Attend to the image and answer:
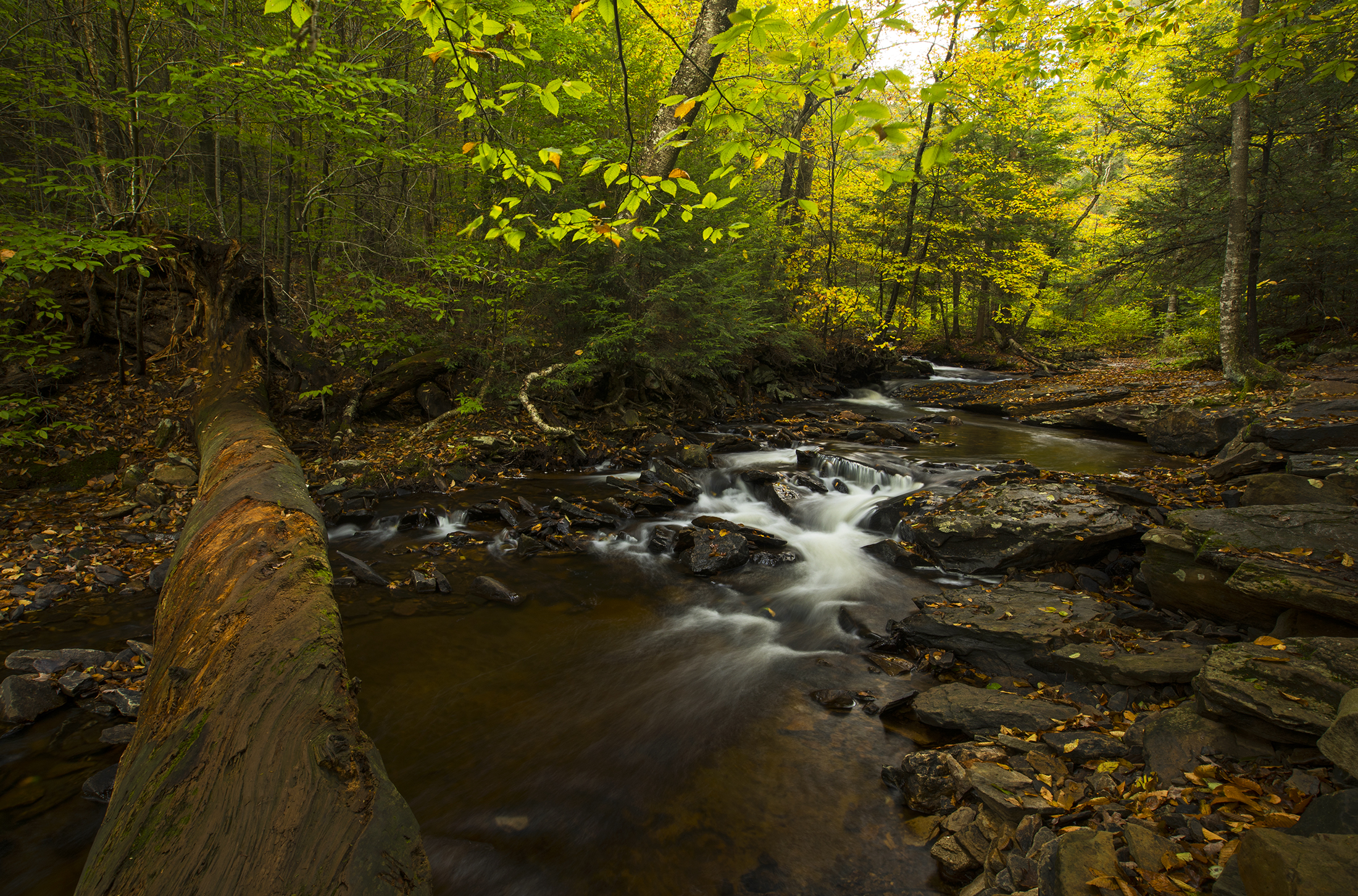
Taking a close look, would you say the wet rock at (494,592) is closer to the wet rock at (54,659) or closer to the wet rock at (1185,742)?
the wet rock at (54,659)

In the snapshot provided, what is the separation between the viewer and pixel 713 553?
7.11 meters

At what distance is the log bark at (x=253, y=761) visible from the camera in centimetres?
179

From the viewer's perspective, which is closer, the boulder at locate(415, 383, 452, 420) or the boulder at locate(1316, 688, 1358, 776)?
the boulder at locate(1316, 688, 1358, 776)

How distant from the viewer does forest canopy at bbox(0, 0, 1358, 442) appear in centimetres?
447

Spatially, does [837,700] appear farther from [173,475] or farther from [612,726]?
[173,475]

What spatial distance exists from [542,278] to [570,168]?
8.72 ft

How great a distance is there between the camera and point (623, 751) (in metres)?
4.17

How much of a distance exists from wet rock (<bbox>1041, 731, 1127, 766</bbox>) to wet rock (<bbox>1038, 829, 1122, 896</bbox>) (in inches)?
38.3

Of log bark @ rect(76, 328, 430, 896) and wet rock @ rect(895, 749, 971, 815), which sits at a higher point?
log bark @ rect(76, 328, 430, 896)

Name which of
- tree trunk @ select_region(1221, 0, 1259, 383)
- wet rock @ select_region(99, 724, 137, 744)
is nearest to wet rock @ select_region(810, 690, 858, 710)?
wet rock @ select_region(99, 724, 137, 744)

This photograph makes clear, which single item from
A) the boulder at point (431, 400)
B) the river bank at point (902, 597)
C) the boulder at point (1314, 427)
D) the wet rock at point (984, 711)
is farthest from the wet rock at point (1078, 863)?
the boulder at point (431, 400)

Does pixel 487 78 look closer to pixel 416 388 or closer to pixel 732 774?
pixel 416 388

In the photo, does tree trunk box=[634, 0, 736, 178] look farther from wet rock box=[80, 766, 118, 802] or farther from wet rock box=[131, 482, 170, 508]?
wet rock box=[80, 766, 118, 802]

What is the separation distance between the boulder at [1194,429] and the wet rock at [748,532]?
7.06 meters
